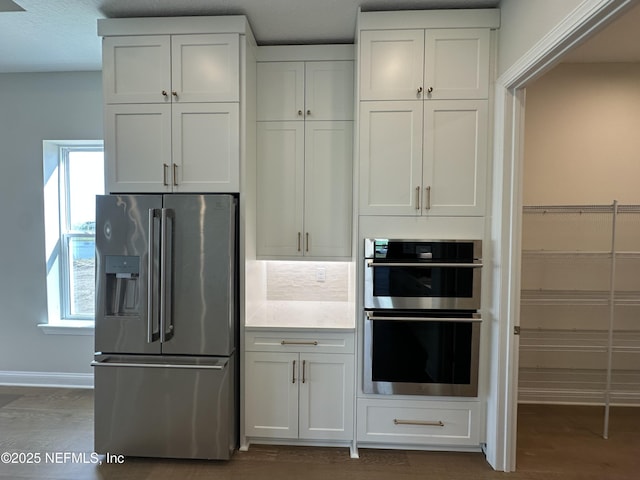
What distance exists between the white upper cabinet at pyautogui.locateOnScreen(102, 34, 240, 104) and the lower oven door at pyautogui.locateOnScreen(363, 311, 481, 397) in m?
1.72

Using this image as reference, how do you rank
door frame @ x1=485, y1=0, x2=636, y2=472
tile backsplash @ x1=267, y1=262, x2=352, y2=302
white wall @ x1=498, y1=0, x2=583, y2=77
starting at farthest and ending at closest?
tile backsplash @ x1=267, y1=262, x2=352, y2=302 < door frame @ x1=485, y1=0, x2=636, y2=472 < white wall @ x1=498, y1=0, x2=583, y2=77

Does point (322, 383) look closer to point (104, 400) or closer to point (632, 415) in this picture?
point (104, 400)

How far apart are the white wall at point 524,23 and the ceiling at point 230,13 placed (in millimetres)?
201

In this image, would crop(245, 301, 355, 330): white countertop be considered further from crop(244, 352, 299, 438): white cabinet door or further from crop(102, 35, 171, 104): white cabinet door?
crop(102, 35, 171, 104): white cabinet door

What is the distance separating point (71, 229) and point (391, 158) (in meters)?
2.90

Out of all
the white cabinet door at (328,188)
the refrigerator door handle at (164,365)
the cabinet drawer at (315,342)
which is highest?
the white cabinet door at (328,188)

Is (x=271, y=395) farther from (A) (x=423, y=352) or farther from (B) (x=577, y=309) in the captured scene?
(B) (x=577, y=309)

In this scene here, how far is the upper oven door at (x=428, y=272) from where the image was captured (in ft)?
6.81

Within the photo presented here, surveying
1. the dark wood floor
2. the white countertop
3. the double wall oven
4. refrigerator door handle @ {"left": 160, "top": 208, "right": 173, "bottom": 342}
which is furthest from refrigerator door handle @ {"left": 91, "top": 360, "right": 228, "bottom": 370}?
the double wall oven

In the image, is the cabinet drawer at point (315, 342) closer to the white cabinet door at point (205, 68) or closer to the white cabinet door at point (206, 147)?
the white cabinet door at point (206, 147)

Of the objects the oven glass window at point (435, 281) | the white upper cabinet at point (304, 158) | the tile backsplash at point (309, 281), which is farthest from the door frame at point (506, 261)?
the tile backsplash at point (309, 281)

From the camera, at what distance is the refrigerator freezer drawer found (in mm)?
2086

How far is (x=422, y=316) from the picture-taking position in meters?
2.10

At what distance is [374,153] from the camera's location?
214 centimetres
